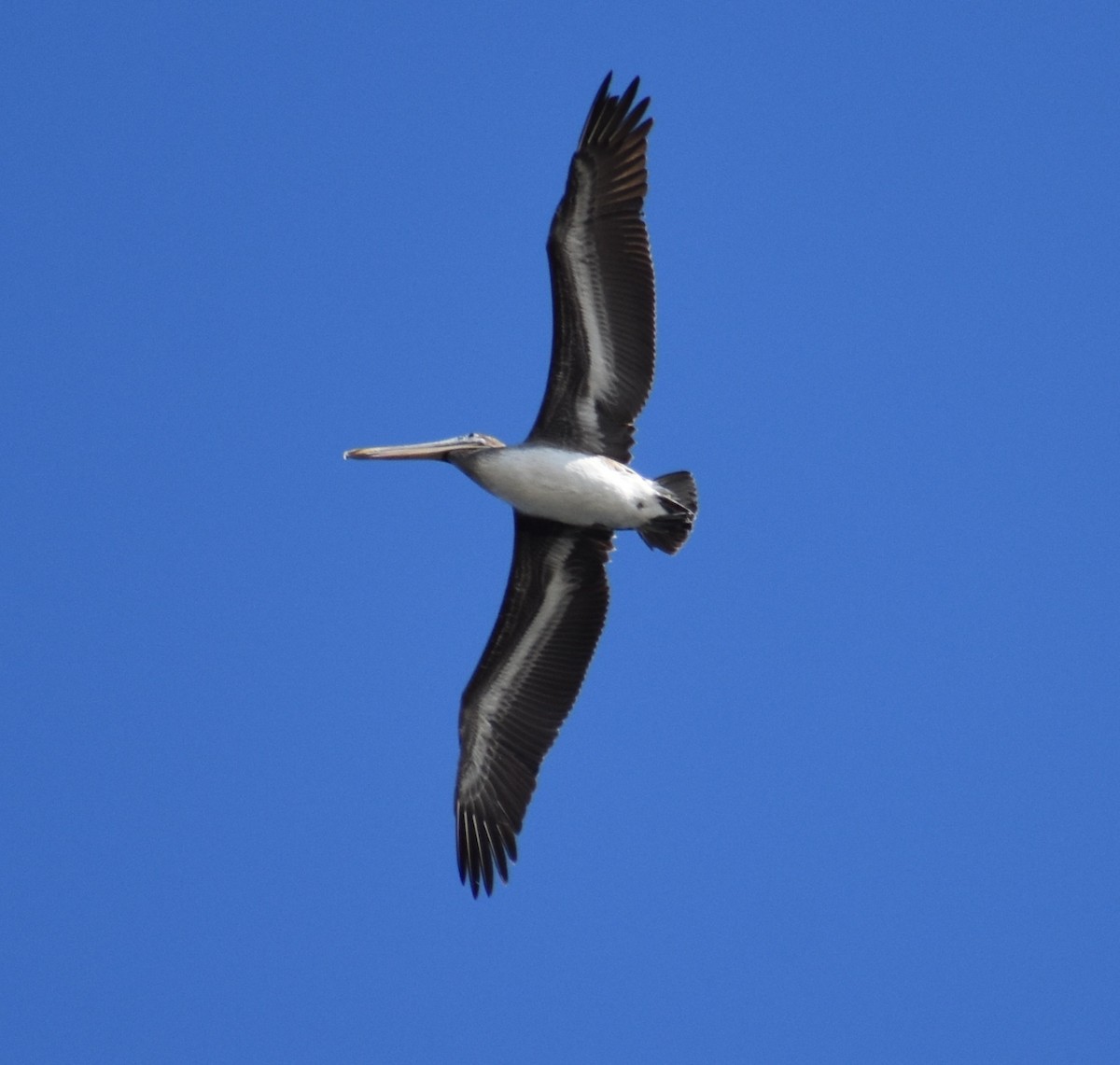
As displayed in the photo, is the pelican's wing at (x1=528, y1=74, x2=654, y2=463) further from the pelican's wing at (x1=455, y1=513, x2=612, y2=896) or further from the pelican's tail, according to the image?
the pelican's wing at (x1=455, y1=513, x2=612, y2=896)

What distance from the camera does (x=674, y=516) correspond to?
15453 mm

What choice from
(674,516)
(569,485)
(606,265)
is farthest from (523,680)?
(606,265)

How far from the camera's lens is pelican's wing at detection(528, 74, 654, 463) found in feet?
49.6

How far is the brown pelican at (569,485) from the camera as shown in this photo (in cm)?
1513

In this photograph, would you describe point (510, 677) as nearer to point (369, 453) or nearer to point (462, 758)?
point (462, 758)

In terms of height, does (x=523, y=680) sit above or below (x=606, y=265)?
below

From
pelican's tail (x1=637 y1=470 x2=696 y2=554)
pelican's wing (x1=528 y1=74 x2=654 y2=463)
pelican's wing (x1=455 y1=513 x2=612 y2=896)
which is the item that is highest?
pelican's wing (x1=528 y1=74 x2=654 y2=463)

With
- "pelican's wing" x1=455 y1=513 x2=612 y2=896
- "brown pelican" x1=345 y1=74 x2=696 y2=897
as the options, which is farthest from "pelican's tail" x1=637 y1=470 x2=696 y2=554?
"pelican's wing" x1=455 y1=513 x2=612 y2=896

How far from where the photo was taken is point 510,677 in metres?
16.2

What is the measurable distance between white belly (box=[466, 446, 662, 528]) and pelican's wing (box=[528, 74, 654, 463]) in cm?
58

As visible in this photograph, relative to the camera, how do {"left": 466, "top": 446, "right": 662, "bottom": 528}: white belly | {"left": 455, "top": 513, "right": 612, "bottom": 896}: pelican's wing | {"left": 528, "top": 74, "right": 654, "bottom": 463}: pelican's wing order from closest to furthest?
{"left": 528, "top": 74, "right": 654, "bottom": 463}: pelican's wing < {"left": 466, "top": 446, "right": 662, "bottom": 528}: white belly < {"left": 455, "top": 513, "right": 612, "bottom": 896}: pelican's wing

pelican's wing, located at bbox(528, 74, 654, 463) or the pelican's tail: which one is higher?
pelican's wing, located at bbox(528, 74, 654, 463)

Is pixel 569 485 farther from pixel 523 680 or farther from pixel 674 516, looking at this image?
pixel 523 680

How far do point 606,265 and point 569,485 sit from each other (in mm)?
1819
